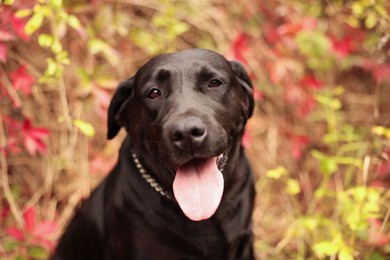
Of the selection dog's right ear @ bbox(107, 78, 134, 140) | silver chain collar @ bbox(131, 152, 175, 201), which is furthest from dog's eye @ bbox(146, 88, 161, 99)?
silver chain collar @ bbox(131, 152, 175, 201)

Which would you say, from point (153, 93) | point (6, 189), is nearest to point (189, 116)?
point (153, 93)

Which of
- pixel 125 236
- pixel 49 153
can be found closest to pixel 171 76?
pixel 125 236

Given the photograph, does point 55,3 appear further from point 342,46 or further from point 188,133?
point 342,46

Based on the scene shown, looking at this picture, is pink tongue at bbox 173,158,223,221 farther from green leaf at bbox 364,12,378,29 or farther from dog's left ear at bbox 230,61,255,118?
Answer: green leaf at bbox 364,12,378,29

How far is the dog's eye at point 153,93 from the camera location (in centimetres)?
239

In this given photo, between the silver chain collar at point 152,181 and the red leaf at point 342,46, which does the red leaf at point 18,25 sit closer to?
the silver chain collar at point 152,181

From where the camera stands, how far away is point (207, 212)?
2.17m

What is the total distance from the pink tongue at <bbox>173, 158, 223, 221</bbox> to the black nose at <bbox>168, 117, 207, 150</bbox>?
6.9 inches

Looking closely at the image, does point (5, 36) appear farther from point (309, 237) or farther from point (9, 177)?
point (309, 237)

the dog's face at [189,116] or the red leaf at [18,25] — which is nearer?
the dog's face at [189,116]

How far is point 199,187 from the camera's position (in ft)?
7.20

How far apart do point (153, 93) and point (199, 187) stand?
1.66 ft

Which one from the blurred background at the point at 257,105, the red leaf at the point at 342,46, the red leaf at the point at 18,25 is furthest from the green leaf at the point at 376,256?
Answer: the red leaf at the point at 18,25

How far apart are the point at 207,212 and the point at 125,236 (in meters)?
0.52
